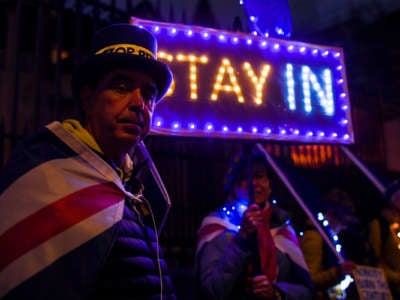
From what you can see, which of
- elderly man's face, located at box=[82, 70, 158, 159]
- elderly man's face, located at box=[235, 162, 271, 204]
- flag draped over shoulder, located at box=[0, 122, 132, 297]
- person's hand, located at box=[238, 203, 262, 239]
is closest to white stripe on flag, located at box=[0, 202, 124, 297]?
flag draped over shoulder, located at box=[0, 122, 132, 297]

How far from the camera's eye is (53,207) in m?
1.80

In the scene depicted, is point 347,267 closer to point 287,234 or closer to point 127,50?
point 287,234

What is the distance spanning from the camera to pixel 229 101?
3.94 m

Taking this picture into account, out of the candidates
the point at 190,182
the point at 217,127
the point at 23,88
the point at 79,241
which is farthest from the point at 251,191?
the point at 23,88

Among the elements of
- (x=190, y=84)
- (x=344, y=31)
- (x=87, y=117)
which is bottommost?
(x=87, y=117)

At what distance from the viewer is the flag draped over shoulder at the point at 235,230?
3.78 metres

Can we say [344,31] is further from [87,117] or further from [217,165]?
[87,117]

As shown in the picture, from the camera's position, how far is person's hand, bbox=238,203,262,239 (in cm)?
330

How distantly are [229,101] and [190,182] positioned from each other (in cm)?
226

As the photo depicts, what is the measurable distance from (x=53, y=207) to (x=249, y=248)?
Answer: 191cm

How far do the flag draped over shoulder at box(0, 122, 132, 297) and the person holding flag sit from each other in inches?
59.2

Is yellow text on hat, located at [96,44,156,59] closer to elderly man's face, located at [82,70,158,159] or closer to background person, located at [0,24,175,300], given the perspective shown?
background person, located at [0,24,175,300]

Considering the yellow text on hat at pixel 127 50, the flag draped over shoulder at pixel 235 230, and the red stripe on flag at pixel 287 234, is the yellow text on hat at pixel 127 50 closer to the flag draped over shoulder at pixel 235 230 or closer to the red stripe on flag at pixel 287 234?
the flag draped over shoulder at pixel 235 230

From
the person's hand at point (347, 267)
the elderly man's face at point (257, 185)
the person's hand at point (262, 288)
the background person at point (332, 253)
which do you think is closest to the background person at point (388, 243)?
the background person at point (332, 253)
